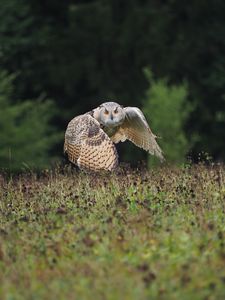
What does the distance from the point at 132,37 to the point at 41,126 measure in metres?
6.34

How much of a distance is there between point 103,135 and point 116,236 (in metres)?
5.69

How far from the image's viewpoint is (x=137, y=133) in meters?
16.7

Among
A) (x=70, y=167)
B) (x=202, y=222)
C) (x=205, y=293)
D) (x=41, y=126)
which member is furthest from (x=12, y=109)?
(x=205, y=293)

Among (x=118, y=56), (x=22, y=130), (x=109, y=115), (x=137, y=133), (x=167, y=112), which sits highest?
(x=109, y=115)

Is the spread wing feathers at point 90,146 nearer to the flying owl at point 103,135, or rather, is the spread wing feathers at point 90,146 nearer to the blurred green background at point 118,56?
the flying owl at point 103,135

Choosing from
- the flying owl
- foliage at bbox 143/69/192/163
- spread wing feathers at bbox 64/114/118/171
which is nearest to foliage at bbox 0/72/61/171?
foliage at bbox 143/69/192/163

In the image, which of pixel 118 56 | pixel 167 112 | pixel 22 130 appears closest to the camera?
pixel 22 130

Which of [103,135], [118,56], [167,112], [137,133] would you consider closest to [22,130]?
[167,112]

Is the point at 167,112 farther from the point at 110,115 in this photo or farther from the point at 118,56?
the point at 110,115

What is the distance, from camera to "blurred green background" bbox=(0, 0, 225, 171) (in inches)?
1464

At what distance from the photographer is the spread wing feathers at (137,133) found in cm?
1630

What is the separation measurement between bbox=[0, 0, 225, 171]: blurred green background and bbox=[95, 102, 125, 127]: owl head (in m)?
19.3

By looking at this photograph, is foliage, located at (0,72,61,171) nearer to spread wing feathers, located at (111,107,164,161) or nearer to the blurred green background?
the blurred green background

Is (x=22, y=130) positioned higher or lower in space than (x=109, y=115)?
lower
